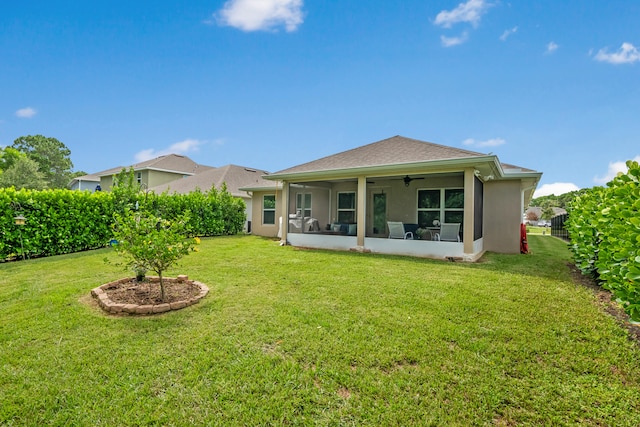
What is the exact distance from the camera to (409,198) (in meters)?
12.2

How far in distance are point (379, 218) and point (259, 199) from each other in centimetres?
633

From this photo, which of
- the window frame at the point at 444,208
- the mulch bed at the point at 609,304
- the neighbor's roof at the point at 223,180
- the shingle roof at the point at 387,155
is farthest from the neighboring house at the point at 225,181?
the mulch bed at the point at 609,304

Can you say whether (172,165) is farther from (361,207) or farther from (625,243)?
(625,243)

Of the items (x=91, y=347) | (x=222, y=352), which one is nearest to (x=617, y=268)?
(x=222, y=352)

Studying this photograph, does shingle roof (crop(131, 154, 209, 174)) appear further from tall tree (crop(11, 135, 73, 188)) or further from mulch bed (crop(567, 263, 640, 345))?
mulch bed (crop(567, 263, 640, 345))

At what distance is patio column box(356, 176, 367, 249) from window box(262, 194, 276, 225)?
6.45m

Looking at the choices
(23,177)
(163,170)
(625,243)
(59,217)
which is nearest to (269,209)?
(59,217)

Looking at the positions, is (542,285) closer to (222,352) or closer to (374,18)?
(222,352)

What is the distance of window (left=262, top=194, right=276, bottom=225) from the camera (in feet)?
51.1

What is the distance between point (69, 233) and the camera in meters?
9.51

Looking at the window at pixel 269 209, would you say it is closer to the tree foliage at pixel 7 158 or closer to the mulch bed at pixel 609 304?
the mulch bed at pixel 609 304

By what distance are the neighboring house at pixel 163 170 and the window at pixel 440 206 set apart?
21.7m

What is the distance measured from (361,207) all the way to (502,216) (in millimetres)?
4914

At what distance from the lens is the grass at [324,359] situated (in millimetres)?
2346
